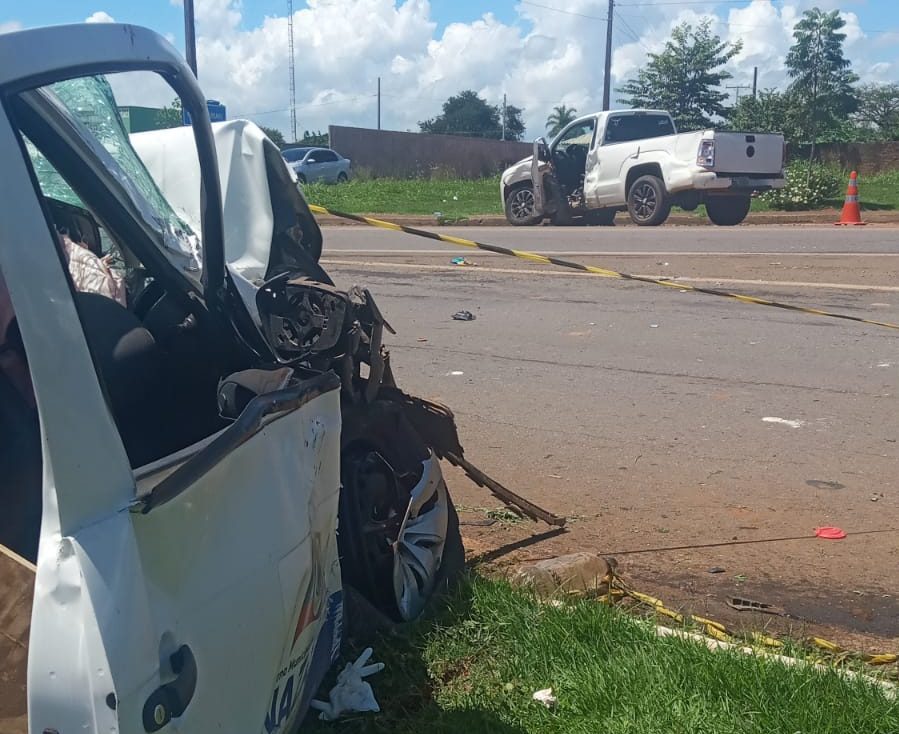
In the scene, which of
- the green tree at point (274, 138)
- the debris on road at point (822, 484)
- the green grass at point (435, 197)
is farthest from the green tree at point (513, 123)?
the debris on road at point (822, 484)

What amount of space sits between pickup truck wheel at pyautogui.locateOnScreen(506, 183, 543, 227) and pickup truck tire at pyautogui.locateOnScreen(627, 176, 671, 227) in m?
2.21

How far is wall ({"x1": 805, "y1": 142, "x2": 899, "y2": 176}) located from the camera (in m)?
32.4

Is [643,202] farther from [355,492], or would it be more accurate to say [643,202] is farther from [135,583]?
[135,583]

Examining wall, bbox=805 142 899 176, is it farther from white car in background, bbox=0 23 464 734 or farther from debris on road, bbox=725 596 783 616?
white car in background, bbox=0 23 464 734

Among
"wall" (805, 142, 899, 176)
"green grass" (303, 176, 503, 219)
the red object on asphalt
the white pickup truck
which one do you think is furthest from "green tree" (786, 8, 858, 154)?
the red object on asphalt

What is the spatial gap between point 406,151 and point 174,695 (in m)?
38.9

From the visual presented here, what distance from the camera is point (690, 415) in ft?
21.0

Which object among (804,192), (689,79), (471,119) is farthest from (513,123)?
(804,192)

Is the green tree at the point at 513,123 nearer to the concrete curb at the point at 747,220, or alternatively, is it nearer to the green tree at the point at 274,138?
the green tree at the point at 274,138

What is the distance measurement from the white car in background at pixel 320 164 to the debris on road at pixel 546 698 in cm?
3320

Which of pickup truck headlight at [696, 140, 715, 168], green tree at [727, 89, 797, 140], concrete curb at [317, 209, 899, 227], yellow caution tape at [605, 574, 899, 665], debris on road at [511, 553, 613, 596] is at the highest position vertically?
green tree at [727, 89, 797, 140]

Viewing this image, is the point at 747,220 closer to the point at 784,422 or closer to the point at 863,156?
the point at 863,156

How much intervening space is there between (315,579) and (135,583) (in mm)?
924

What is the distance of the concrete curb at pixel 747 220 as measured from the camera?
20.4m
